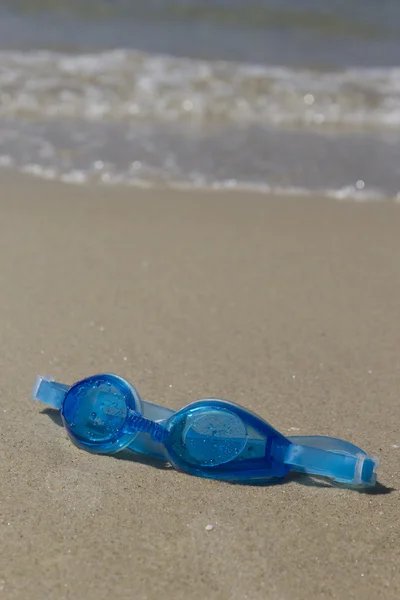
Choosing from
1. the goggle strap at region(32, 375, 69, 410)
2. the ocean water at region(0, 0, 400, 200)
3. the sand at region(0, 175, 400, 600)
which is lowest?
the ocean water at region(0, 0, 400, 200)

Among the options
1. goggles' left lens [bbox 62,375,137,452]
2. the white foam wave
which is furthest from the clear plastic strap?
the white foam wave

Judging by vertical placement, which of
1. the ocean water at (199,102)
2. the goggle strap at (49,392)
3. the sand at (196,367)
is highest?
the goggle strap at (49,392)

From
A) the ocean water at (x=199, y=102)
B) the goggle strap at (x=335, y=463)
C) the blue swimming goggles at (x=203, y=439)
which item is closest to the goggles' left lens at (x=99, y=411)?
the blue swimming goggles at (x=203, y=439)

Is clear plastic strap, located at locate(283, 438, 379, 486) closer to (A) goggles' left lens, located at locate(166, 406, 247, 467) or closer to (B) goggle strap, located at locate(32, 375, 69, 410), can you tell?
(A) goggles' left lens, located at locate(166, 406, 247, 467)

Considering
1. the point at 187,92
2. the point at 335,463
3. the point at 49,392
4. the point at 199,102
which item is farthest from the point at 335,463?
the point at 187,92

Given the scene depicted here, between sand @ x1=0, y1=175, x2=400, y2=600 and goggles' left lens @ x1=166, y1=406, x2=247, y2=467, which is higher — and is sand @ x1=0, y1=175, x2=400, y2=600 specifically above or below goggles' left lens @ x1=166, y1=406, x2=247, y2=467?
below

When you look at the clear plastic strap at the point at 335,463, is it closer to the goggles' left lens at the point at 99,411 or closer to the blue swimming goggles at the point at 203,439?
the blue swimming goggles at the point at 203,439

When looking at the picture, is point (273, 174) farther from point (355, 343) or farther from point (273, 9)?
point (273, 9)
